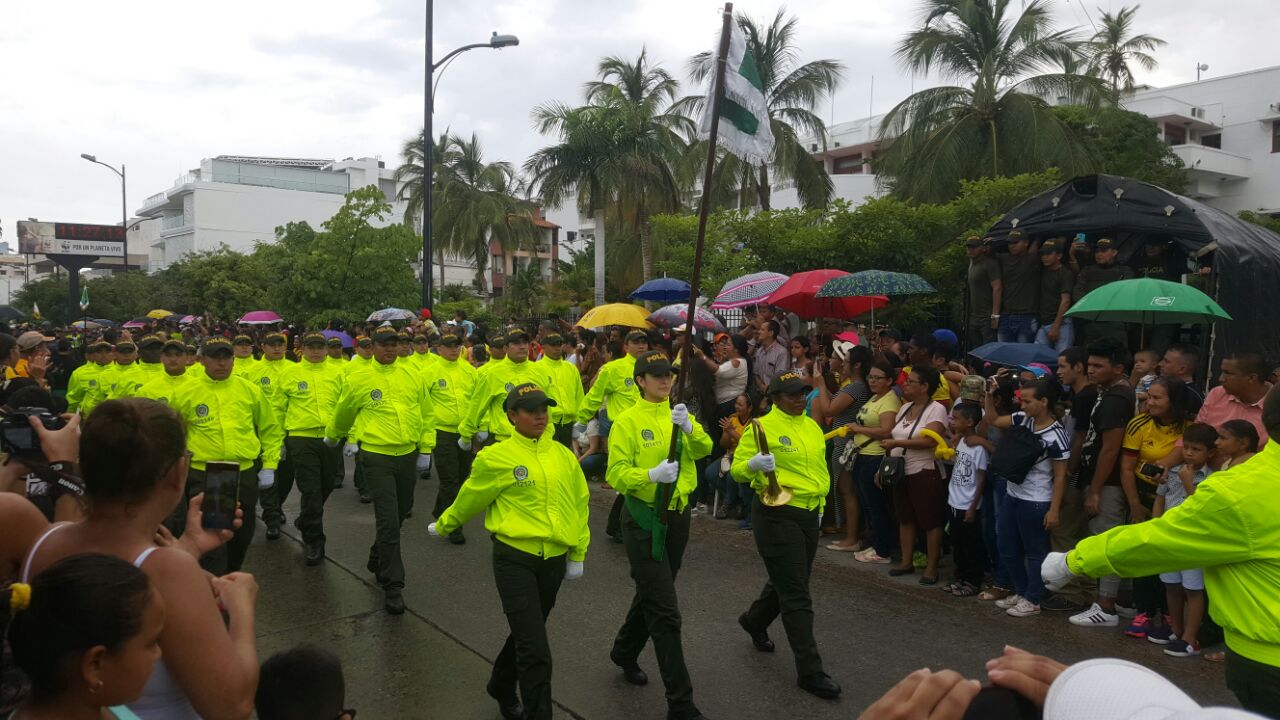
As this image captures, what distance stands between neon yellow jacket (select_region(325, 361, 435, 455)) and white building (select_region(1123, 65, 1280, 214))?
3861 centimetres

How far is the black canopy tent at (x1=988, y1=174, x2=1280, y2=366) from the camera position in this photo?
30.3ft

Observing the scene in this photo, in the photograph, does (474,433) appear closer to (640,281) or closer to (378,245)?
(378,245)

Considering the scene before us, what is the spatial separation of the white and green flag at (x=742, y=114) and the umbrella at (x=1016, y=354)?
407 cm

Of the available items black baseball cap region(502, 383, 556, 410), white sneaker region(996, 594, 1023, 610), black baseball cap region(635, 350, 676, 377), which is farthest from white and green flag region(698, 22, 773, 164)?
white sneaker region(996, 594, 1023, 610)

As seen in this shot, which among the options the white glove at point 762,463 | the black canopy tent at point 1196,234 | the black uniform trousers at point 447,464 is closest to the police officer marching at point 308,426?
the black uniform trousers at point 447,464

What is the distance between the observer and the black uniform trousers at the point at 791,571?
519 cm

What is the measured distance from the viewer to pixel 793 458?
5.64 metres

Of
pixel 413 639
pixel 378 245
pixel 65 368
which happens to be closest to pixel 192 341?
pixel 378 245

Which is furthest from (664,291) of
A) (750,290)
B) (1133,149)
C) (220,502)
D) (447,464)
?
(1133,149)

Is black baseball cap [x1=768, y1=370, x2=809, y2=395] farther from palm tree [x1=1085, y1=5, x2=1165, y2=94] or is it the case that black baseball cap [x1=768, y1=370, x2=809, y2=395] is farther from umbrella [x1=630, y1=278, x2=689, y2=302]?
palm tree [x1=1085, y1=5, x2=1165, y2=94]

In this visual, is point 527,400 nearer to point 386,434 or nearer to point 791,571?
point 791,571

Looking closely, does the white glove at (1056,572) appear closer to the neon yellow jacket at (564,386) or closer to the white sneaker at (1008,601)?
the white sneaker at (1008,601)

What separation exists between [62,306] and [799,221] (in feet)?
160

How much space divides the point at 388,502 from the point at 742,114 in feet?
13.6
